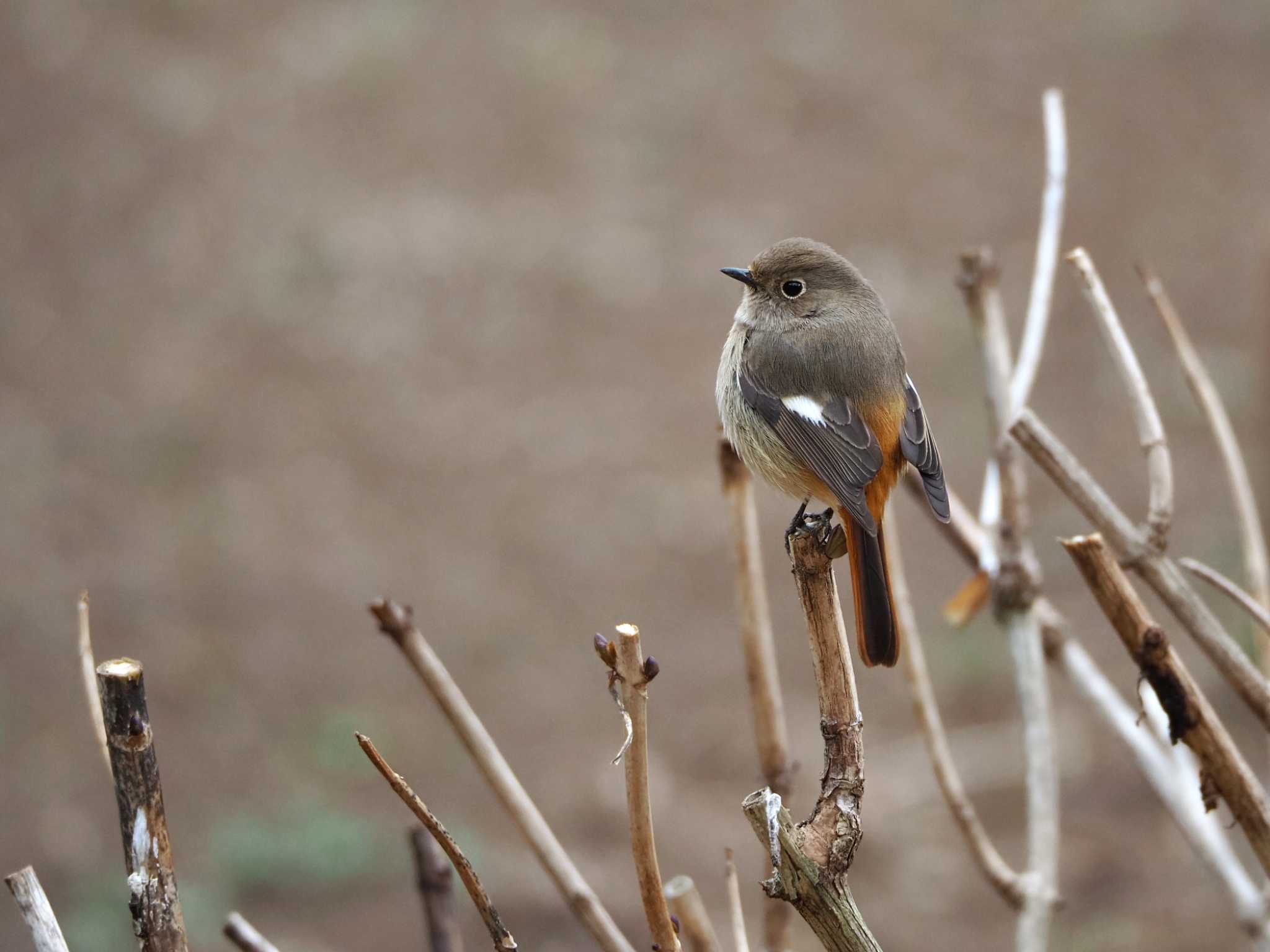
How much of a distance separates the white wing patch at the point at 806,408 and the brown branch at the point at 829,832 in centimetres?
105

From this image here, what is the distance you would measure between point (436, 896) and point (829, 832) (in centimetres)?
73

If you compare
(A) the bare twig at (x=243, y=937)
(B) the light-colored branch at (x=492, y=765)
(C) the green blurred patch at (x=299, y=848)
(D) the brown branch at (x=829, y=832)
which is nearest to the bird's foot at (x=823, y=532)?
(D) the brown branch at (x=829, y=832)

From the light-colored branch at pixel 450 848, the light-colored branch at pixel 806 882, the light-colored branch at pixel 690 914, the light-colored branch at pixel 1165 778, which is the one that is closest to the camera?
the light-colored branch at pixel 450 848

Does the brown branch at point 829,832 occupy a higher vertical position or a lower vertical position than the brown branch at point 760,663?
lower

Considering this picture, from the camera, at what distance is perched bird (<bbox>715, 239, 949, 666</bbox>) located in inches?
108

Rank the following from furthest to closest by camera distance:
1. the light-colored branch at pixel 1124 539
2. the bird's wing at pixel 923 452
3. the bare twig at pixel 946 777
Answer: the bird's wing at pixel 923 452 < the bare twig at pixel 946 777 < the light-colored branch at pixel 1124 539

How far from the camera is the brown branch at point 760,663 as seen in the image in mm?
2342

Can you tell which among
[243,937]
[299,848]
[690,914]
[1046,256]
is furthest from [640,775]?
[299,848]

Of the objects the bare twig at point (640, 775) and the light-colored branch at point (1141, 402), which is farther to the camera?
the light-colored branch at point (1141, 402)

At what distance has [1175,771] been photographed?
2.53 metres

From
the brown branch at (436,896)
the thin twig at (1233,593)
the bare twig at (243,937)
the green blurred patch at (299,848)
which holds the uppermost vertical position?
the green blurred patch at (299,848)

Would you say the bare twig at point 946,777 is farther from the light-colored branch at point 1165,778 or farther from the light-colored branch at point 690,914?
the light-colored branch at point 690,914

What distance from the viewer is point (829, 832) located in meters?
1.72

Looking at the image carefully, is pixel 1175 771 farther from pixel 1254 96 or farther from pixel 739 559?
pixel 1254 96
